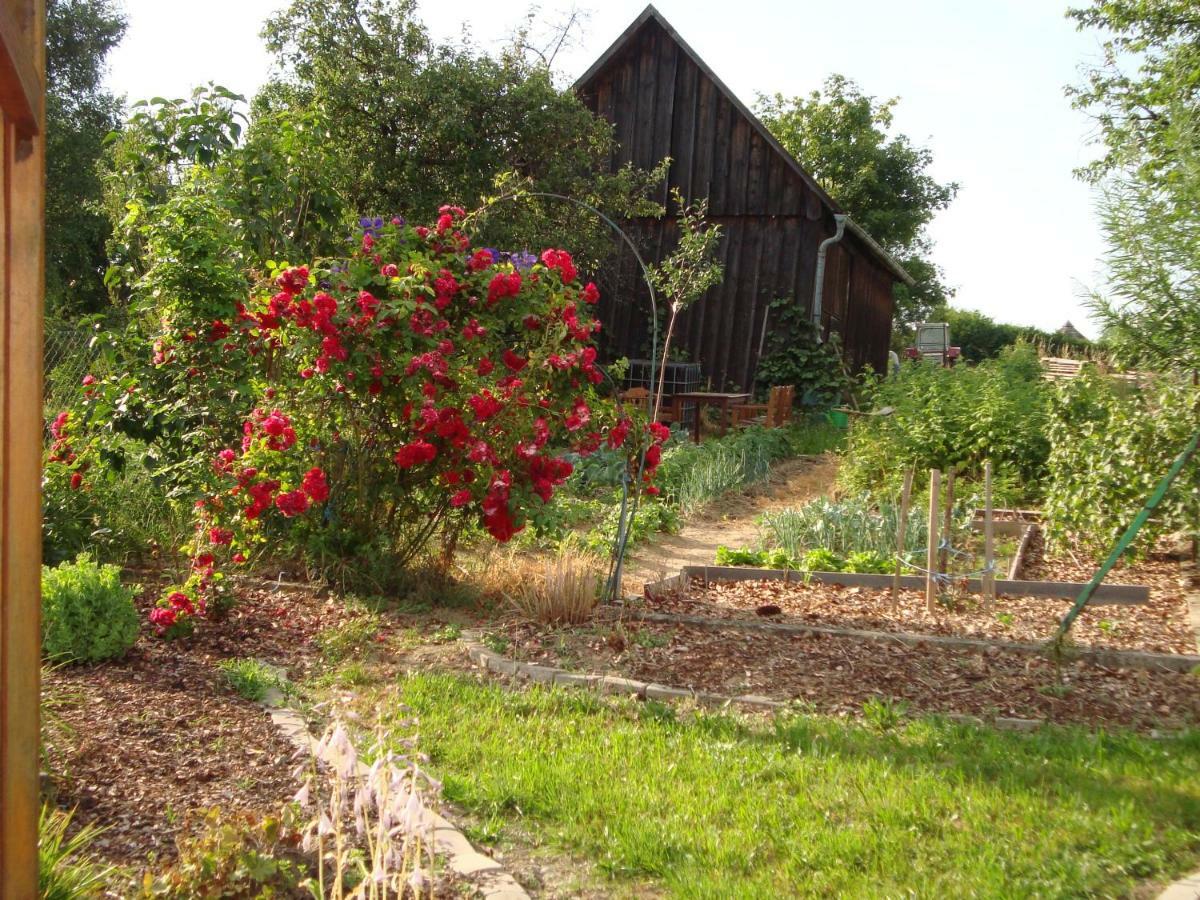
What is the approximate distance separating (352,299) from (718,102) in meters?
12.7

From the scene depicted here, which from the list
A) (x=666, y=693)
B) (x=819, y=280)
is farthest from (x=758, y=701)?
(x=819, y=280)

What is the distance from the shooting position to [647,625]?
575cm

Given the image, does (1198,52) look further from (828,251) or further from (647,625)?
(828,251)

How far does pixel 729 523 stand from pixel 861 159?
28152 millimetres

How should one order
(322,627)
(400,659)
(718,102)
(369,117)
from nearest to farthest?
(400,659), (322,627), (369,117), (718,102)

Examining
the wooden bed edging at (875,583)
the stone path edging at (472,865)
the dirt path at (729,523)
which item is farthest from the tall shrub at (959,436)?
the stone path edging at (472,865)

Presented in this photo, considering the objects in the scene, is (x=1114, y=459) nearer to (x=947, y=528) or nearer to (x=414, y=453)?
(x=947, y=528)

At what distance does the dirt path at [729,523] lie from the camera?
793 cm

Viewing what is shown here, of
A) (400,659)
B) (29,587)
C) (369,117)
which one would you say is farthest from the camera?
(369,117)

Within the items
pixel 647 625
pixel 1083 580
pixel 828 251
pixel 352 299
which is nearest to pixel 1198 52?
pixel 1083 580

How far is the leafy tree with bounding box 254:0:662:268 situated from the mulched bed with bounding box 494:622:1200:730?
8437mm

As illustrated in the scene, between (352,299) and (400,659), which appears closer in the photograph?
(400,659)

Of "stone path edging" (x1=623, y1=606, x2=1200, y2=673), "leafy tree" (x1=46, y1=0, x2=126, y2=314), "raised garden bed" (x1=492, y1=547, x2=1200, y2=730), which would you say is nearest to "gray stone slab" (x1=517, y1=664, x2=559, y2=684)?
"raised garden bed" (x1=492, y1=547, x2=1200, y2=730)

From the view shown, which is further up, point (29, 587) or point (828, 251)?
point (828, 251)
